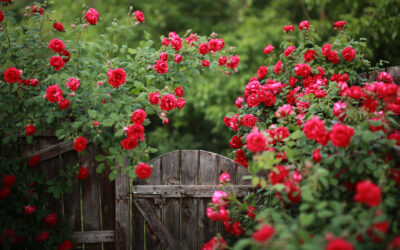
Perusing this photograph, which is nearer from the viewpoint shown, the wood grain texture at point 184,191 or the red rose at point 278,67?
the wood grain texture at point 184,191

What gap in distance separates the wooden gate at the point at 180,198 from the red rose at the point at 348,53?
142 cm

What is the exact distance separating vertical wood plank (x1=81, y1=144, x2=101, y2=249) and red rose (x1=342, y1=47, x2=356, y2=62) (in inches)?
92.7

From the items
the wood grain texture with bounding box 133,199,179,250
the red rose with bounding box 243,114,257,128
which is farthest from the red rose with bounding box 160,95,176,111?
the wood grain texture with bounding box 133,199,179,250

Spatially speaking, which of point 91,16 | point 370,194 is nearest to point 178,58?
point 91,16

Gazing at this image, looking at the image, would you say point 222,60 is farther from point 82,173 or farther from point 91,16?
point 82,173

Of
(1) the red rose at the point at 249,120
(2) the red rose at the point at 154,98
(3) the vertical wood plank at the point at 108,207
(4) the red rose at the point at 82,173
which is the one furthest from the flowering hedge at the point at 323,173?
(4) the red rose at the point at 82,173

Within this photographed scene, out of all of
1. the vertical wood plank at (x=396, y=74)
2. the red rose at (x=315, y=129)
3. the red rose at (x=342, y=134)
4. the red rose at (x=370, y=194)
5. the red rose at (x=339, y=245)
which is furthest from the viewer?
the vertical wood plank at (x=396, y=74)

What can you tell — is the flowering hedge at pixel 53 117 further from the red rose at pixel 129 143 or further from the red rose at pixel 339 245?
the red rose at pixel 339 245

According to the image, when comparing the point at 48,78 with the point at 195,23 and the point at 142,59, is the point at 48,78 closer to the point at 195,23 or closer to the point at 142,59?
the point at 142,59

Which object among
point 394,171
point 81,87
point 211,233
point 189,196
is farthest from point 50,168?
point 394,171

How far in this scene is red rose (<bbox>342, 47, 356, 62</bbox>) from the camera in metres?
2.99

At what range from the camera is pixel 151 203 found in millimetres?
2689

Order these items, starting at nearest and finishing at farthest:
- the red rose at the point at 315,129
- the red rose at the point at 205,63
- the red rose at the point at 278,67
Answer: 1. the red rose at the point at 315,129
2. the red rose at the point at 205,63
3. the red rose at the point at 278,67

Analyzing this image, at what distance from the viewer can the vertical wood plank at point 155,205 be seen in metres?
2.68
